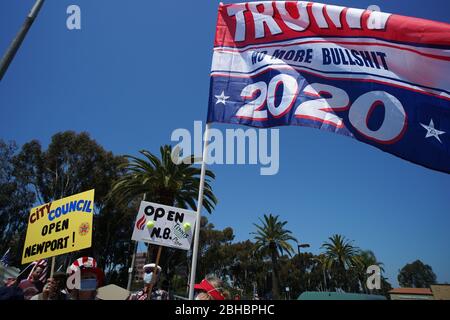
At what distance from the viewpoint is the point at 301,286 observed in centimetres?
6950

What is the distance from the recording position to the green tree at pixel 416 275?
387ft

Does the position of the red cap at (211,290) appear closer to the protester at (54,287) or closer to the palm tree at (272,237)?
the protester at (54,287)

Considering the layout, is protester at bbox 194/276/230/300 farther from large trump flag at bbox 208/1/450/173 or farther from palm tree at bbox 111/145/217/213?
palm tree at bbox 111/145/217/213

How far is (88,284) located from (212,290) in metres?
1.90

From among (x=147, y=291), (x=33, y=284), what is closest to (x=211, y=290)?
(x=147, y=291)

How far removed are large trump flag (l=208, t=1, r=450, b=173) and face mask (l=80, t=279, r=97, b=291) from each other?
155 inches

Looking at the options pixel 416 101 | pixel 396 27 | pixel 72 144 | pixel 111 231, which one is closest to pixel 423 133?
pixel 416 101

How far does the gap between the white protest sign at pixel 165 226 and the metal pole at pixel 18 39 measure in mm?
3782

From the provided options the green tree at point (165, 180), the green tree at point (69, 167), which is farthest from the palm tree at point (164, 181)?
the green tree at point (69, 167)

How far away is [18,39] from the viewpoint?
247 inches

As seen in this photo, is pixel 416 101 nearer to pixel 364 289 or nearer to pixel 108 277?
pixel 108 277

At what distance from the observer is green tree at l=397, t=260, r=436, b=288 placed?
4641 inches

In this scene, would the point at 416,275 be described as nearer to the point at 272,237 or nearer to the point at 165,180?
the point at 272,237

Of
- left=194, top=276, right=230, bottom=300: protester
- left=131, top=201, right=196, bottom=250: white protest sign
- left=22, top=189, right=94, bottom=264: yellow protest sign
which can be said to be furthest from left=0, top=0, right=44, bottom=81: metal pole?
left=194, top=276, right=230, bottom=300: protester
